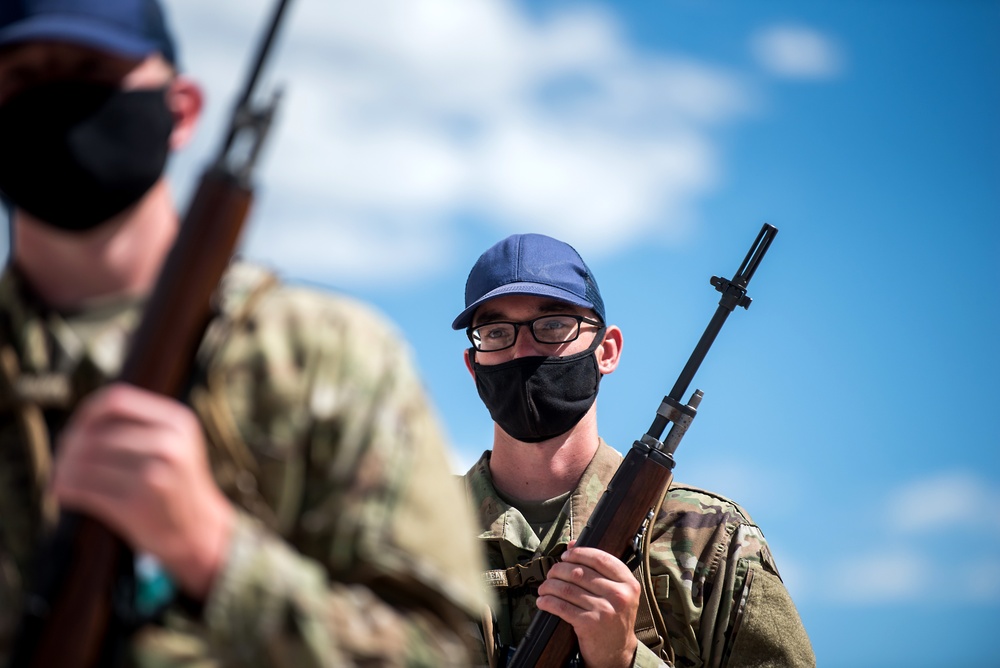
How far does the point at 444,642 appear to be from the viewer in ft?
6.77

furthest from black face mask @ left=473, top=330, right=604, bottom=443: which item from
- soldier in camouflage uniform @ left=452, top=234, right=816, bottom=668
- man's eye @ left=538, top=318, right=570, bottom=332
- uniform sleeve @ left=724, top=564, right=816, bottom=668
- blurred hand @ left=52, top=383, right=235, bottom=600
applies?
blurred hand @ left=52, top=383, right=235, bottom=600

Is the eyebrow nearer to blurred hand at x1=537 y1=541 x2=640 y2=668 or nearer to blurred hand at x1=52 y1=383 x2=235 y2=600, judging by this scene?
blurred hand at x1=537 y1=541 x2=640 y2=668

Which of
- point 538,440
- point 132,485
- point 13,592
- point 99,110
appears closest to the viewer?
point 132,485

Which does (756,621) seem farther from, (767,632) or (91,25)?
(91,25)

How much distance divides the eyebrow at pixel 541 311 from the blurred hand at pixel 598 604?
118 cm

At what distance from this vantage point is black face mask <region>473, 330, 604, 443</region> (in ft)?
16.7

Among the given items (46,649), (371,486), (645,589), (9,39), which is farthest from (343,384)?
(645,589)

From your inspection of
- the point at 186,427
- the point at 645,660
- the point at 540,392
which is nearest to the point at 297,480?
the point at 186,427

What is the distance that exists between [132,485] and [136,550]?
0.18 metres

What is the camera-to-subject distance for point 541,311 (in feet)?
17.3

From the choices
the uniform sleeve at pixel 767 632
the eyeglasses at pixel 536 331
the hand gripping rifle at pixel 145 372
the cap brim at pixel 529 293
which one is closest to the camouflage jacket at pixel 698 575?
the uniform sleeve at pixel 767 632

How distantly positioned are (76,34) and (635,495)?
321 cm

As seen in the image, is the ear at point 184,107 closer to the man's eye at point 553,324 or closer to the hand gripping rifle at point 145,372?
the hand gripping rifle at point 145,372

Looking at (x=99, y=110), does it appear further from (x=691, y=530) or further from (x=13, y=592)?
(x=691, y=530)
